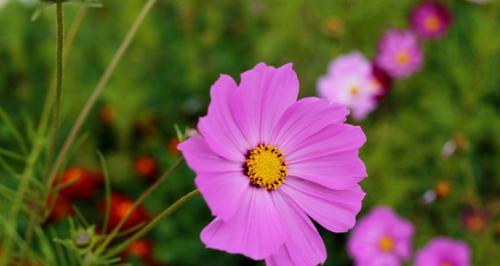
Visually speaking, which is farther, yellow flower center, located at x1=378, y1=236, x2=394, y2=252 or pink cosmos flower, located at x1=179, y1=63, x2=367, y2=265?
yellow flower center, located at x1=378, y1=236, x2=394, y2=252

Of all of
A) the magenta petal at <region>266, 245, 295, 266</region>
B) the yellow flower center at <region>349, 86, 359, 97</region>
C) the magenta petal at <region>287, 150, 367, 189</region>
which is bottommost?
the yellow flower center at <region>349, 86, 359, 97</region>

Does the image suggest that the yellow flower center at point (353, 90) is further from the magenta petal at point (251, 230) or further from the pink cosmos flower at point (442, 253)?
the magenta petal at point (251, 230)

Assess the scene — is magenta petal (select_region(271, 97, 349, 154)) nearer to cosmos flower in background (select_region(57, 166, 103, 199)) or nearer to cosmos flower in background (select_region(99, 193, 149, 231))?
cosmos flower in background (select_region(99, 193, 149, 231))

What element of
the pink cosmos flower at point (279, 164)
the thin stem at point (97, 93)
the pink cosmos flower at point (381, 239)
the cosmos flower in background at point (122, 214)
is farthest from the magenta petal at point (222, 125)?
the pink cosmos flower at point (381, 239)

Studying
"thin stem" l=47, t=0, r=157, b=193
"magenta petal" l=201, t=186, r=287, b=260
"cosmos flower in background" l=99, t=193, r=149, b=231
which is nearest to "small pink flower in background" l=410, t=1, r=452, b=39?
"cosmos flower in background" l=99, t=193, r=149, b=231

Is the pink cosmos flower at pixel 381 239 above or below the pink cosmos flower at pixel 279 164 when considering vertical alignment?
below

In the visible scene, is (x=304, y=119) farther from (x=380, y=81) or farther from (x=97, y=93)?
(x=380, y=81)

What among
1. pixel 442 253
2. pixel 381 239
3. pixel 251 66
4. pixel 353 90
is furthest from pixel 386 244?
pixel 251 66
